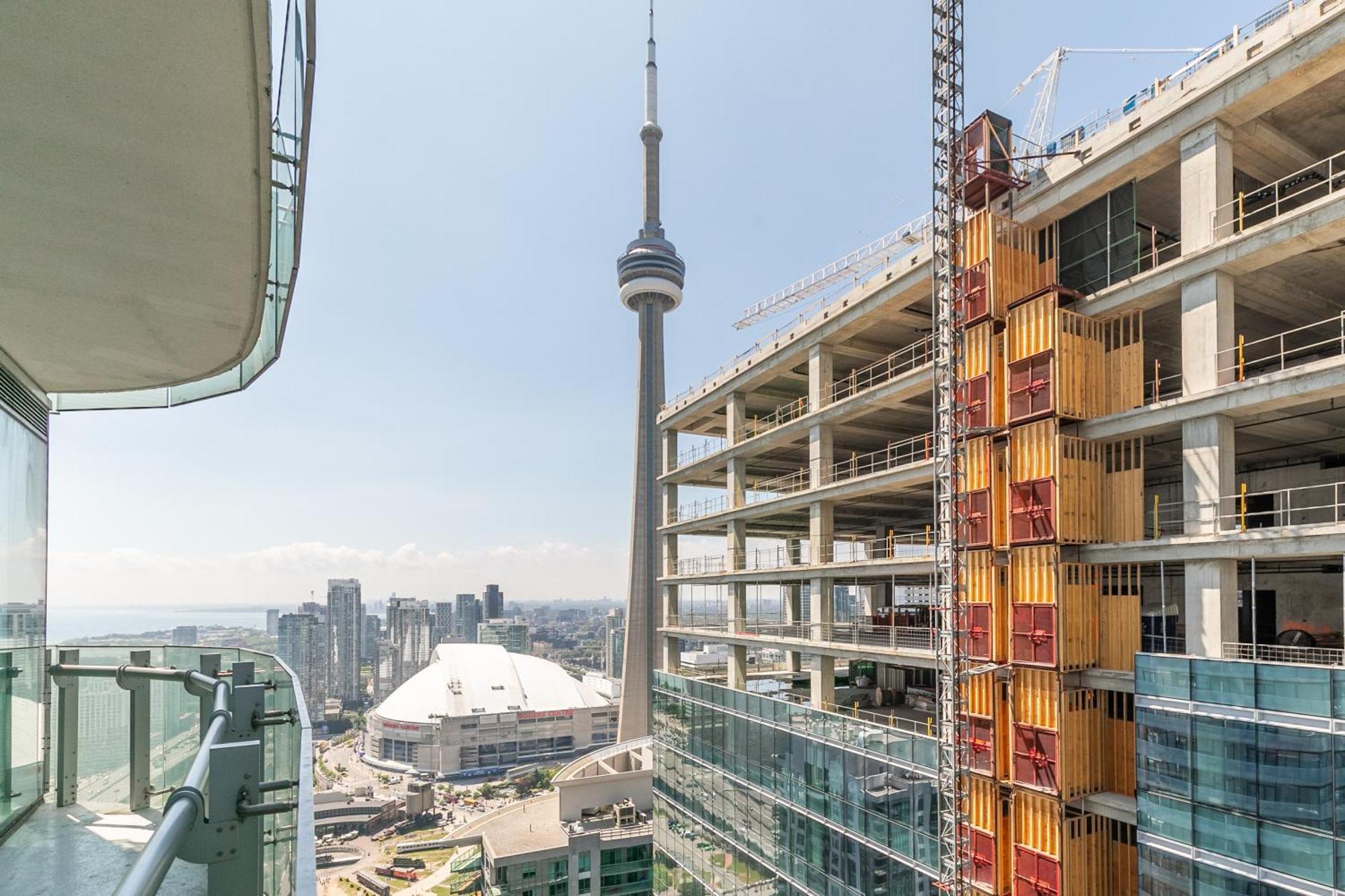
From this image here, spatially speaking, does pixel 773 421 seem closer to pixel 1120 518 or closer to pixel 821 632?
pixel 821 632

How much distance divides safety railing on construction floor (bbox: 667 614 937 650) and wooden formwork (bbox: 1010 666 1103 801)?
3.56m

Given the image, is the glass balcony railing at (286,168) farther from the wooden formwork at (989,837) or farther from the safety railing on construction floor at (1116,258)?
the wooden formwork at (989,837)

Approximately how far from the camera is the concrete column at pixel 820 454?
29.5 metres

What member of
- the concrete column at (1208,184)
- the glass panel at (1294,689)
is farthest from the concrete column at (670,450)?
the glass panel at (1294,689)

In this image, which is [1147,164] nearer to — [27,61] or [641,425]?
[27,61]

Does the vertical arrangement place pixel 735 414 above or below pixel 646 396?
below

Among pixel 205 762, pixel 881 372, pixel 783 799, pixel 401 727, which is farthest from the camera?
pixel 401 727

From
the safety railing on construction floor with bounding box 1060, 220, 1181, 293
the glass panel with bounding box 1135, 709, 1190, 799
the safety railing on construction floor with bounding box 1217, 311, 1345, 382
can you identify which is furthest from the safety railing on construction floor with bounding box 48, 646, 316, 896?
the safety railing on construction floor with bounding box 1217, 311, 1345, 382

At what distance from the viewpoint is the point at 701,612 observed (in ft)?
140

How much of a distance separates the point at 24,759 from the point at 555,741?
467 feet

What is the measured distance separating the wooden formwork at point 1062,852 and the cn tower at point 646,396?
2623 inches

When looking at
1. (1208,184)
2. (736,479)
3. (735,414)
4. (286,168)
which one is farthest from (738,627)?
(286,168)

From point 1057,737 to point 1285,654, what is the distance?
21.5ft

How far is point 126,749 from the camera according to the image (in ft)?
27.6
